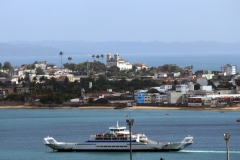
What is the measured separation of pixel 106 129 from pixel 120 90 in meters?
45.7

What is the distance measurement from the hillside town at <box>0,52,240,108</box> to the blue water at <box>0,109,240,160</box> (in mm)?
5616

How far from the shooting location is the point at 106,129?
2589 inches

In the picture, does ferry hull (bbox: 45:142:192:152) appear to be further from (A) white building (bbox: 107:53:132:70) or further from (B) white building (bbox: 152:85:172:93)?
(A) white building (bbox: 107:53:132:70)

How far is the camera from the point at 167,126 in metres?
68.2

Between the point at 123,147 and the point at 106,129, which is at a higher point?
the point at 106,129

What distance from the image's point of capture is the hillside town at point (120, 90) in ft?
323

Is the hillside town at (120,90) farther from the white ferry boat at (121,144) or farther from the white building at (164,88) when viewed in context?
the white ferry boat at (121,144)

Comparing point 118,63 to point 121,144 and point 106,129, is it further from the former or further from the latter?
point 121,144

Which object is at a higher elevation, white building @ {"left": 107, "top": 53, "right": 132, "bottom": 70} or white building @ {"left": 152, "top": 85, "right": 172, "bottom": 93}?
white building @ {"left": 107, "top": 53, "right": 132, "bottom": 70}

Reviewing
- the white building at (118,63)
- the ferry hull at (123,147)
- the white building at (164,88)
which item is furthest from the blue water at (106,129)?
the white building at (118,63)

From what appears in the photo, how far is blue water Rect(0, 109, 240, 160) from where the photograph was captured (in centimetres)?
4934

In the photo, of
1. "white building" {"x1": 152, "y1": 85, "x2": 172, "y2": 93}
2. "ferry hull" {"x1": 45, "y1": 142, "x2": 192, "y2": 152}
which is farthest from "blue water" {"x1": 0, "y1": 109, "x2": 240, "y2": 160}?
"white building" {"x1": 152, "y1": 85, "x2": 172, "y2": 93}

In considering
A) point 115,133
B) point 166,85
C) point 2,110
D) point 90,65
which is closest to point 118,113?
point 2,110

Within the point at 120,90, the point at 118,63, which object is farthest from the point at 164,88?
the point at 118,63
